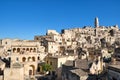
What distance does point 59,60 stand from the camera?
5034 cm

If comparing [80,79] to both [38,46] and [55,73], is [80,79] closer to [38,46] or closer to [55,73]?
[55,73]

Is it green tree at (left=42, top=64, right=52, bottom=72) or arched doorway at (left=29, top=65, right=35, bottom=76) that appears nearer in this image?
green tree at (left=42, top=64, right=52, bottom=72)

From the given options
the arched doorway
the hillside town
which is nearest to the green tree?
the hillside town

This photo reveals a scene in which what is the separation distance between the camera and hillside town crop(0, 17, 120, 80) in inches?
1329

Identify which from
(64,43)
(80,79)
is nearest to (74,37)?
(64,43)

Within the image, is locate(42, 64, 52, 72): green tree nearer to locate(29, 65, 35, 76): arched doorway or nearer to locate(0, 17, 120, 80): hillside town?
locate(0, 17, 120, 80): hillside town

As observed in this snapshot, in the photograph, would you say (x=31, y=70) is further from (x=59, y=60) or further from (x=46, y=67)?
(x=59, y=60)

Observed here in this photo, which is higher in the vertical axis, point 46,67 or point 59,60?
point 59,60

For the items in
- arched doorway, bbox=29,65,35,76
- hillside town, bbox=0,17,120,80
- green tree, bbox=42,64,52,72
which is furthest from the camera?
arched doorway, bbox=29,65,35,76

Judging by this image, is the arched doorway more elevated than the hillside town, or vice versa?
the hillside town

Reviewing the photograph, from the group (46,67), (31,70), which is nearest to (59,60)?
(46,67)

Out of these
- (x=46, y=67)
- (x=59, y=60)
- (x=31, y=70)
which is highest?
(x=59, y=60)

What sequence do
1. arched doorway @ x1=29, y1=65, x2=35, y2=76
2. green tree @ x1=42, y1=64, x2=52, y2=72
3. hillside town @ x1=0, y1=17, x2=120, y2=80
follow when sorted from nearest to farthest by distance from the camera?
hillside town @ x1=0, y1=17, x2=120, y2=80
green tree @ x1=42, y1=64, x2=52, y2=72
arched doorway @ x1=29, y1=65, x2=35, y2=76

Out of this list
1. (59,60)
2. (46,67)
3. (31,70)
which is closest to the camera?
(59,60)
